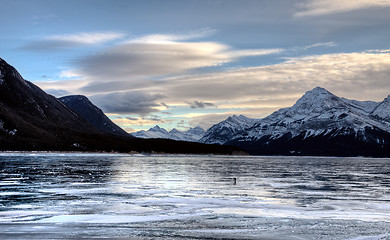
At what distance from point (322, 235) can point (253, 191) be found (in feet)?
63.5

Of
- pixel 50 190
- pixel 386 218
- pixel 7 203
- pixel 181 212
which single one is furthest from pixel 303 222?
pixel 50 190

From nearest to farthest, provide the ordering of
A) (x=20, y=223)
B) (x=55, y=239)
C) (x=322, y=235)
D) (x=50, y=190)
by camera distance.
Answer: (x=55, y=239), (x=322, y=235), (x=20, y=223), (x=50, y=190)

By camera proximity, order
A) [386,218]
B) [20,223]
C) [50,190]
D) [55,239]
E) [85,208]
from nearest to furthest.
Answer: [55,239] → [20,223] → [386,218] → [85,208] → [50,190]

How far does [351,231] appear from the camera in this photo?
19672 millimetres

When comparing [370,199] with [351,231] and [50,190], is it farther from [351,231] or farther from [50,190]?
[50,190]

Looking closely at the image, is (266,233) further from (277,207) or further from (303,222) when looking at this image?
(277,207)

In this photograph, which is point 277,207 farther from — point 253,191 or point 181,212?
point 253,191

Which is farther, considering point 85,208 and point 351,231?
point 85,208

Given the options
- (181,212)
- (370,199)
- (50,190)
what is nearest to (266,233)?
(181,212)

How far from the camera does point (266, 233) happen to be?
19.0 m

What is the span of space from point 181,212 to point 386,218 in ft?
39.2

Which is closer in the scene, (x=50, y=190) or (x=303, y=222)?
(x=303, y=222)

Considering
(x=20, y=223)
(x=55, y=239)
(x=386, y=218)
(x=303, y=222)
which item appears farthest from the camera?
(x=386, y=218)

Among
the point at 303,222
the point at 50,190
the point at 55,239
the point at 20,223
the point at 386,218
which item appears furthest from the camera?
the point at 50,190
